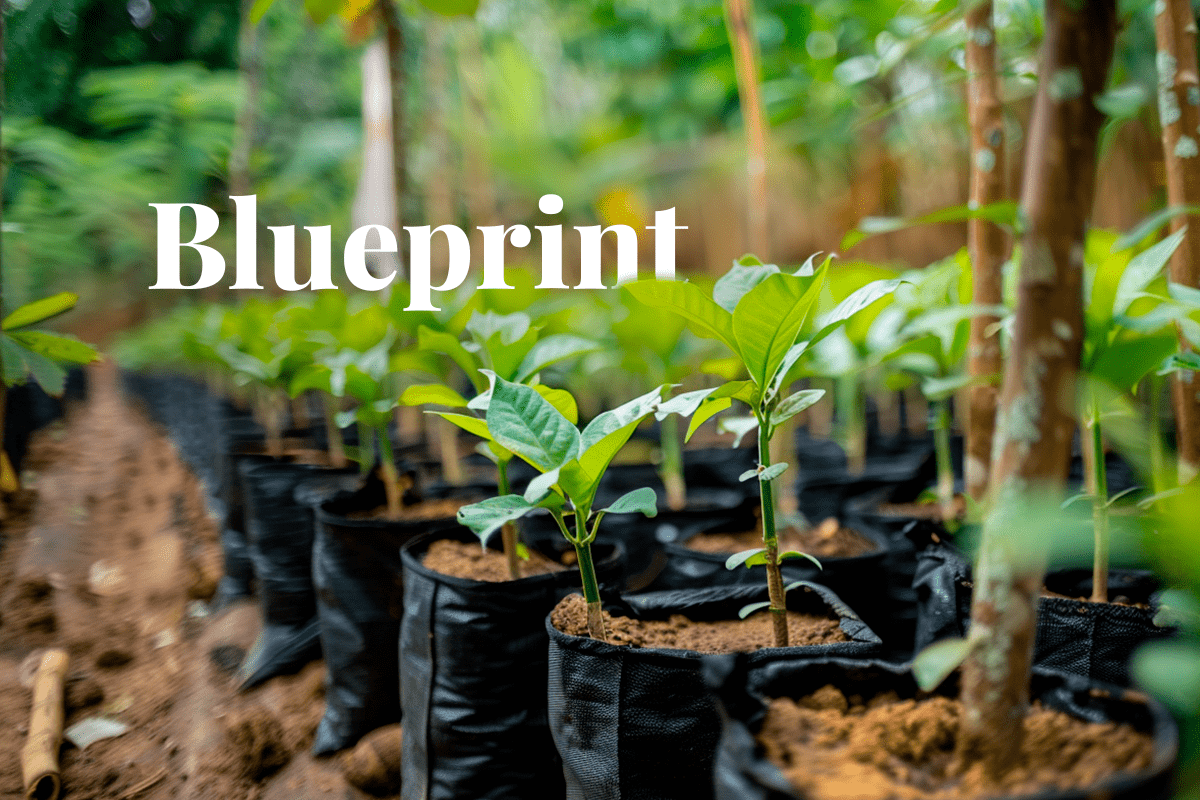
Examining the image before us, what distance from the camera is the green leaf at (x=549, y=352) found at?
127 centimetres

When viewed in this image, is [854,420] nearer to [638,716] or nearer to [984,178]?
[984,178]

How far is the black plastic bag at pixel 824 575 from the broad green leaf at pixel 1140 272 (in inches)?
22.5

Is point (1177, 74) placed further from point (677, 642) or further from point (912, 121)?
point (912, 121)

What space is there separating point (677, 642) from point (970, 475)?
2.12ft

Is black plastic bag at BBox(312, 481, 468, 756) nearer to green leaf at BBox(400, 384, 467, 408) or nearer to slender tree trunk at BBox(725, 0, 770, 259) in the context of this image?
green leaf at BBox(400, 384, 467, 408)

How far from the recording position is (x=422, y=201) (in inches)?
176

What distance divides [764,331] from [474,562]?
29.3 inches

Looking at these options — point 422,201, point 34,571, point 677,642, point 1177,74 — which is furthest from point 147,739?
point 422,201

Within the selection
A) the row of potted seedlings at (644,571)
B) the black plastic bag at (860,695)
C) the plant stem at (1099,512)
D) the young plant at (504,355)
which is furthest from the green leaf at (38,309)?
the plant stem at (1099,512)

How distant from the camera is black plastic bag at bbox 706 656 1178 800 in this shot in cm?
51

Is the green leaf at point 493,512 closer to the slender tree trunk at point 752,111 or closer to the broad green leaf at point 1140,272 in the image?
the broad green leaf at point 1140,272

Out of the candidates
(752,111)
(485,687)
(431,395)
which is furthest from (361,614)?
(752,111)

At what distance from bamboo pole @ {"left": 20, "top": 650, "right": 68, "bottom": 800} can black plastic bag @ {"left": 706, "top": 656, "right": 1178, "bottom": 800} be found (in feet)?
4.64

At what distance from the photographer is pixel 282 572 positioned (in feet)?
6.79
